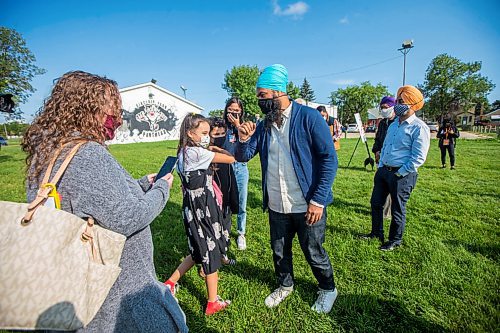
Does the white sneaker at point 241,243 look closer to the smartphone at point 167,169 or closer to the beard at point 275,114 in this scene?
the beard at point 275,114

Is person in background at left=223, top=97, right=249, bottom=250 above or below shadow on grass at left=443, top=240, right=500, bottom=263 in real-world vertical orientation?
above

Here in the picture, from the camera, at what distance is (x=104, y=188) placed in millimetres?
1152

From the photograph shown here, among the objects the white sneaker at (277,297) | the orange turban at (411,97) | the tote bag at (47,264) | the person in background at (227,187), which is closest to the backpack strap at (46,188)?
the tote bag at (47,264)

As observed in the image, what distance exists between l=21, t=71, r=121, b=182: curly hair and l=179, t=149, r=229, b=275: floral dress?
3.97 ft

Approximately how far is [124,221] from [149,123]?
3730cm

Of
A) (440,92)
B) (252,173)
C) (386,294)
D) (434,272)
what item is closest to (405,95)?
(434,272)

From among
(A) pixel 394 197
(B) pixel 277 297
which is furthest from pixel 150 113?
(B) pixel 277 297

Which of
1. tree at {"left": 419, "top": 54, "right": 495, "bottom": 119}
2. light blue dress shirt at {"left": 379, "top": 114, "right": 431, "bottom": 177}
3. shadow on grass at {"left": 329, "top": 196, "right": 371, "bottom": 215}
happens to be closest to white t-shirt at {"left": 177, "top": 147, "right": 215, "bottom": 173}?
light blue dress shirt at {"left": 379, "top": 114, "right": 431, "bottom": 177}

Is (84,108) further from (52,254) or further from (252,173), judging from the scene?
(252,173)

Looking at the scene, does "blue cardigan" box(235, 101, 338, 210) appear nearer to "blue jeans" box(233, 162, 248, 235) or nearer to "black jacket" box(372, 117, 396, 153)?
"blue jeans" box(233, 162, 248, 235)

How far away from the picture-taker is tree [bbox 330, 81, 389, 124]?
216 feet

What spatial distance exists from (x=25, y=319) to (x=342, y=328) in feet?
7.99

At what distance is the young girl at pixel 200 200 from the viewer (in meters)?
2.46

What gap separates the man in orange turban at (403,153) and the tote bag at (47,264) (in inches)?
143
